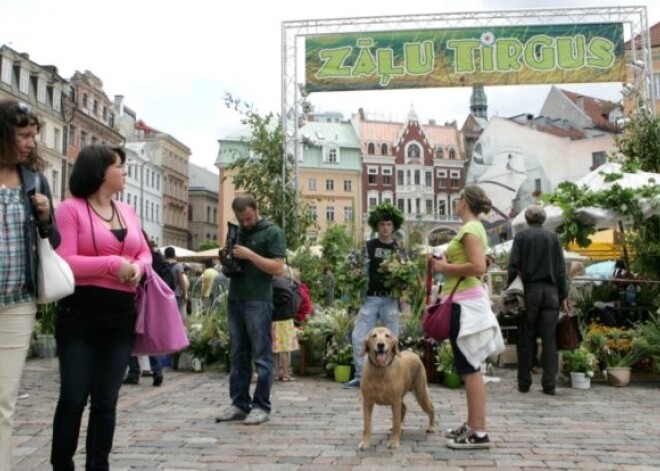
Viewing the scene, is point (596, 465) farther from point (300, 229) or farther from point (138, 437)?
point (300, 229)

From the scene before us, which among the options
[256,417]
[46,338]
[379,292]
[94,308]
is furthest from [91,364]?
[46,338]

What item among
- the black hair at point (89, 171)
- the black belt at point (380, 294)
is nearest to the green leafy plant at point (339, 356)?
the black belt at point (380, 294)

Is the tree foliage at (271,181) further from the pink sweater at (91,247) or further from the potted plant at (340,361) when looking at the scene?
the pink sweater at (91,247)

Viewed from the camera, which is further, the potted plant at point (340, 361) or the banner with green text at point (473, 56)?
the banner with green text at point (473, 56)

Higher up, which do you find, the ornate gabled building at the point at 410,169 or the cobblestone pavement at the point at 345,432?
the ornate gabled building at the point at 410,169

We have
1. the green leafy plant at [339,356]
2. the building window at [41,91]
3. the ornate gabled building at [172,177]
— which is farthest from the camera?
the ornate gabled building at [172,177]

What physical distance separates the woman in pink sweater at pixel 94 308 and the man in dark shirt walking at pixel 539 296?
509 cm

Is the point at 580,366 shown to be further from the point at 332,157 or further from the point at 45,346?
the point at 332,157

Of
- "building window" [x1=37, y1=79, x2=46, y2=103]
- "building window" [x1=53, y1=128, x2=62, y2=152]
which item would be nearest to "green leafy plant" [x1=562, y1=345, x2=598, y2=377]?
"building window" [x1=37, y1=79, x2=46, y2=103]

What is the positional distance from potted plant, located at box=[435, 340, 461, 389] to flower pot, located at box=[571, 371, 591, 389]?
1.26 meters

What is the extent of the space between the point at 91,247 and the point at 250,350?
2.63 metres

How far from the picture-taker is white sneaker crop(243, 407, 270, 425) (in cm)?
570

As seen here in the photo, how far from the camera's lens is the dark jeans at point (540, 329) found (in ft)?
24.9

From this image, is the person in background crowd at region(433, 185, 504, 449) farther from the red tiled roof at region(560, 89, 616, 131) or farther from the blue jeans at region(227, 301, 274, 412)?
the red tiled roof at region(560, 89, 616, 131)
